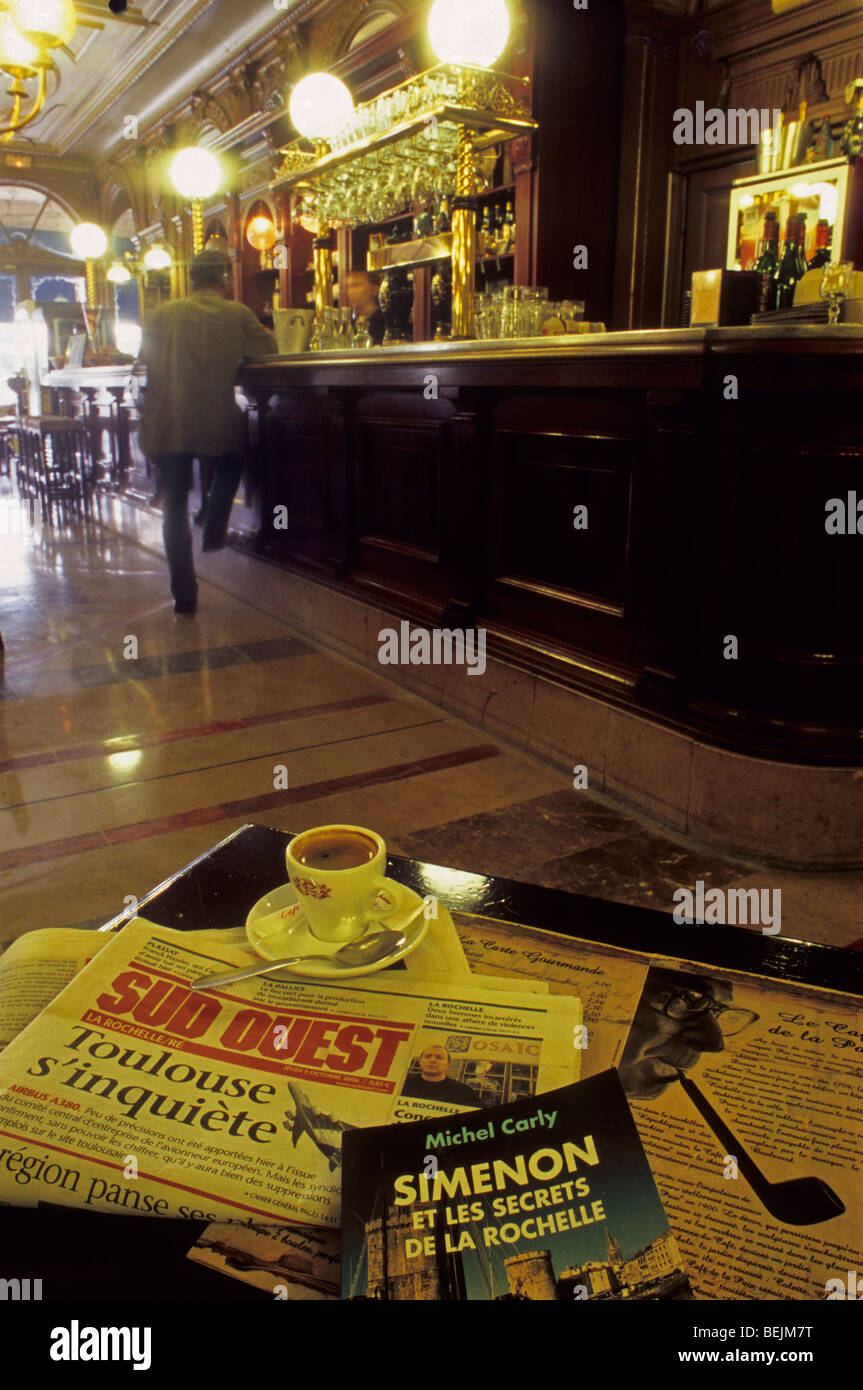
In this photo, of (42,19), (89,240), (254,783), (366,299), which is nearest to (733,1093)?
(254,783)

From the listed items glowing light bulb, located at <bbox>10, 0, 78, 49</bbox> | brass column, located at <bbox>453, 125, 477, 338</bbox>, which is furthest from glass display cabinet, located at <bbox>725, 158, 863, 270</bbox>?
glowing light bulb, located at <bbox>10, 0, 78, 49</bbox>

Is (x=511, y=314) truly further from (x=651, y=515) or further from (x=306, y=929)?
(x=306, y=929)

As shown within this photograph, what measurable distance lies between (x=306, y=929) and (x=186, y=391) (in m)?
4.46

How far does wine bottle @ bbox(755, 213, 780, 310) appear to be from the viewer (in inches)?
109

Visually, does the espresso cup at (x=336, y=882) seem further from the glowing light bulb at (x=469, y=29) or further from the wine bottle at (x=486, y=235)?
the wine bottle at (x=486, y=235)

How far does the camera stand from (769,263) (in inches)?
138

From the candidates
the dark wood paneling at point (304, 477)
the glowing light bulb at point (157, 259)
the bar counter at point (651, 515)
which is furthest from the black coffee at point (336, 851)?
the glowing light bulb at point (157, 259)

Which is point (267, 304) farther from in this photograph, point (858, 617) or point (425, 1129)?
point (425, 1129)

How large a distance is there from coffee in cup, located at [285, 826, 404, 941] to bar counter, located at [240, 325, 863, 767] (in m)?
1.71

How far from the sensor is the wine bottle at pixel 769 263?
2.77 m

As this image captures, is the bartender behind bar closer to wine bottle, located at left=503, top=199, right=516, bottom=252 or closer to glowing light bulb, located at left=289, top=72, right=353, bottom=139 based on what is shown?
wine bottle, located at left=503, top=199, right=516, bottom=252

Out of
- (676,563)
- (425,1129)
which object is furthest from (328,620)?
(425,1129)

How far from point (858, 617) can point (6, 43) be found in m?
5.21
